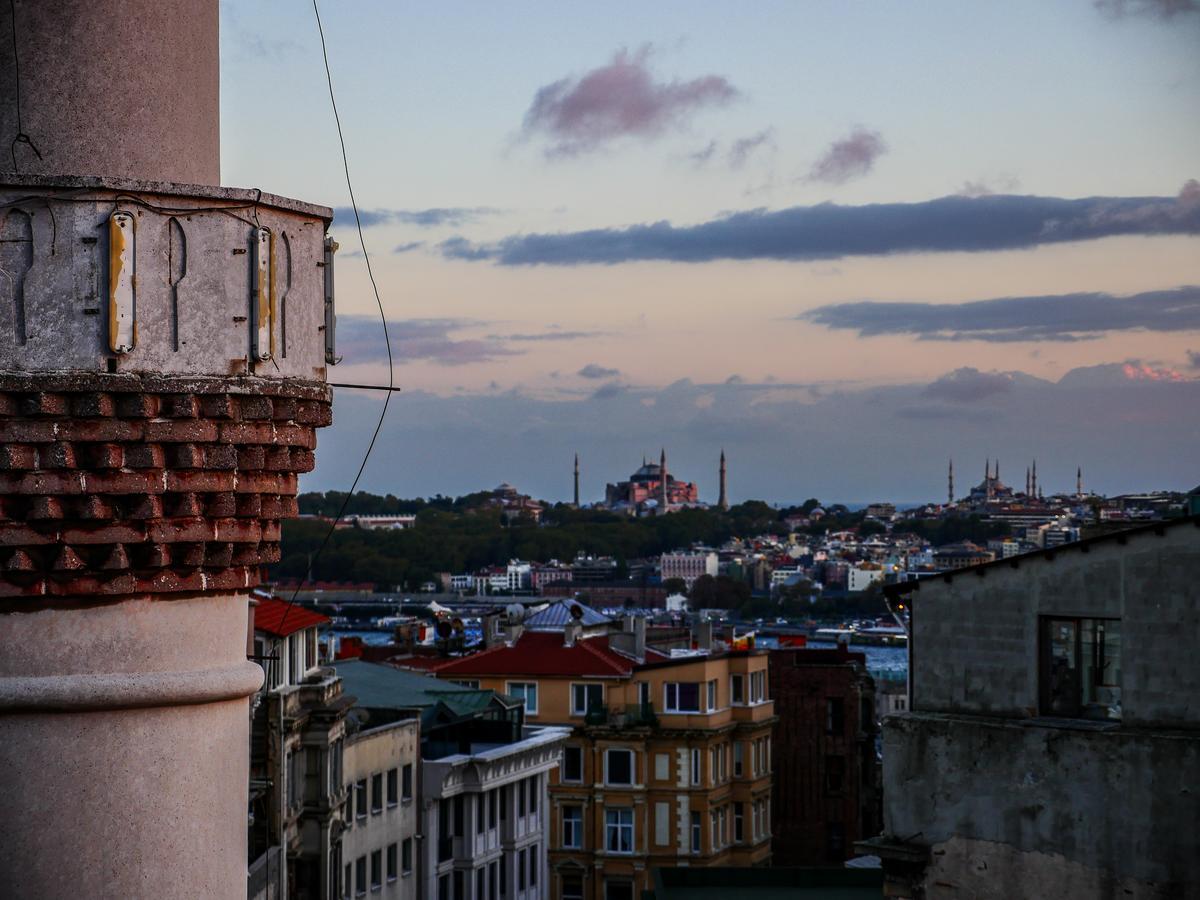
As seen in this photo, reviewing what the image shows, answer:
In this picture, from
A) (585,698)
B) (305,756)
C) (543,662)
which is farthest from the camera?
(543,662)

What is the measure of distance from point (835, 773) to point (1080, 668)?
43.4 metres

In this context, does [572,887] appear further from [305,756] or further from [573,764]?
[305,756]

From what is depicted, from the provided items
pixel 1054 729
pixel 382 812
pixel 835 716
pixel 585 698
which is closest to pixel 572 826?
pixel 585 698

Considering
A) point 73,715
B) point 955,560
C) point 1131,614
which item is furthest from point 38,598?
point 955,560

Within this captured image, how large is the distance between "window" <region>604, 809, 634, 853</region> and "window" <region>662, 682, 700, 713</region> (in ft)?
9.69

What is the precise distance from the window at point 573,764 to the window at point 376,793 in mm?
15384

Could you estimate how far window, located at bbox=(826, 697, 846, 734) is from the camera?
61438mm

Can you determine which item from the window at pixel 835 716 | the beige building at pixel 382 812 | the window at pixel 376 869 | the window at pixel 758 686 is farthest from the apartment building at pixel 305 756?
the window at pixel 835 716

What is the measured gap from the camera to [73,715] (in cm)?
489

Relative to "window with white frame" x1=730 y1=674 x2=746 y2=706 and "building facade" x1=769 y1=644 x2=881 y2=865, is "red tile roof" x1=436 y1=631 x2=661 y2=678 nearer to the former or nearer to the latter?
"window with white frame" x1=730 y1=674 x2=746 y2=706

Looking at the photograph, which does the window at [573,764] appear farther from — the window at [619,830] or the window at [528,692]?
the window at [528,692]

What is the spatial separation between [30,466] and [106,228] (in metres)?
0.64

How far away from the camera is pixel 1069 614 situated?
1788 centimetres

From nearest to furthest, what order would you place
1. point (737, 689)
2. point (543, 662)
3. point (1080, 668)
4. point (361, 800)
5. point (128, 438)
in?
point (128, 438)
point (1080, 668)
point (361, 800)
point (543, 662)
point (737, 689)
